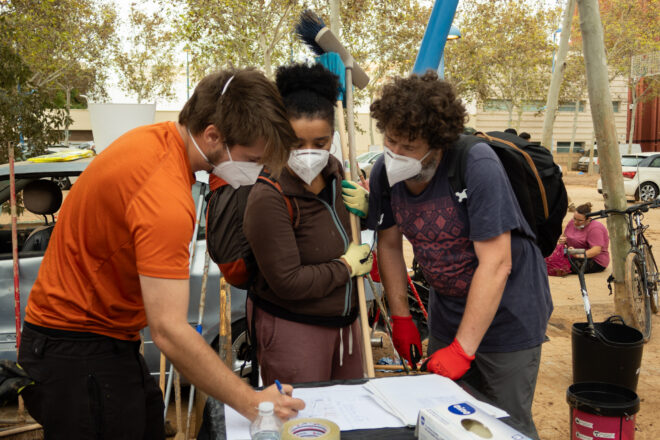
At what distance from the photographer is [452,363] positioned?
5.74 ft

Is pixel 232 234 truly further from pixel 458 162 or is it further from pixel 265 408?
pixel 265 408

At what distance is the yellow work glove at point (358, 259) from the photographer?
2.15 meters

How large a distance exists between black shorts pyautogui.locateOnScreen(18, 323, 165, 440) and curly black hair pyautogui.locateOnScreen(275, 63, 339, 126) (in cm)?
103

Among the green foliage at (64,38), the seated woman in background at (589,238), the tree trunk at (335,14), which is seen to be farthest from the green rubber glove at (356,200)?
the green foliage at (64,38)

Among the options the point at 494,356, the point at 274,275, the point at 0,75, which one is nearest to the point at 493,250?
the point at 494,356

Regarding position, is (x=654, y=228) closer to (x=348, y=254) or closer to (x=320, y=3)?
(x=320, y=3)

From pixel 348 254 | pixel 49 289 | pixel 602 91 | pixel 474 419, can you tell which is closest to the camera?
pixel 474 419

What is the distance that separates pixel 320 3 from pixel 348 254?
15538mm

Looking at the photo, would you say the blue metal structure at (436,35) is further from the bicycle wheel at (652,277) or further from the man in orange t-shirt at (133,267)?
the bicycle wheel at (652,277)

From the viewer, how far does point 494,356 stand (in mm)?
1970

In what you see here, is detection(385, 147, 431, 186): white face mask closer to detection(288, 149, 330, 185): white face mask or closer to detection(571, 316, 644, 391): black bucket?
detection(288, 149, 330, 185): white face mask

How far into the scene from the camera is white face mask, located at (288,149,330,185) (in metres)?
2.11

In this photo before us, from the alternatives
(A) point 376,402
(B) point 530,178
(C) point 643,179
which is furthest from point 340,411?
(C) point 643,179

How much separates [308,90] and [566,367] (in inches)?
149
